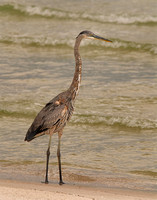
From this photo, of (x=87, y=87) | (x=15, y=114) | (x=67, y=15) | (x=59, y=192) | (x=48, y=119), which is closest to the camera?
(x=59, y=192)

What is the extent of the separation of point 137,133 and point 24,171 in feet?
9.32

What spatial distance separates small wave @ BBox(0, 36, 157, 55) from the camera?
17.5 meters

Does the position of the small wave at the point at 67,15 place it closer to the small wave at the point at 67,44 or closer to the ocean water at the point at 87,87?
the ocean water at the point at 87,87

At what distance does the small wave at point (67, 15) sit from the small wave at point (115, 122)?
1065cm

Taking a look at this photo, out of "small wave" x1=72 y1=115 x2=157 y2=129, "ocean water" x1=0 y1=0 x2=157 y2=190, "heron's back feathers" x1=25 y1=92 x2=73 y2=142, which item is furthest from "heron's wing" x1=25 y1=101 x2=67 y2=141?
"small wave" x1=72 y1=115 x2=157 y2=129

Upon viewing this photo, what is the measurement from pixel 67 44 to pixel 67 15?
332 centimetres

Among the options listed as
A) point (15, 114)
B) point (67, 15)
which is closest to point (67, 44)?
point (67, 15)

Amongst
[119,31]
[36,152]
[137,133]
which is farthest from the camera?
[119,31]

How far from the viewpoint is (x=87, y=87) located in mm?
12688

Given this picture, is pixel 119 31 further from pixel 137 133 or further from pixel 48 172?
pixel 48 172

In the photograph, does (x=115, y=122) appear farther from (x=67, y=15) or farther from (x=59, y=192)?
(x=67, y=15)

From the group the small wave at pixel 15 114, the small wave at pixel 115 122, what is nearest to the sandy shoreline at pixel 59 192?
the small wave at pixel 115 122

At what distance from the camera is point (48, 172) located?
7523 millimetres

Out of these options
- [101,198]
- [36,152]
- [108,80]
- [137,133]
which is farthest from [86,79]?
[101,198]
